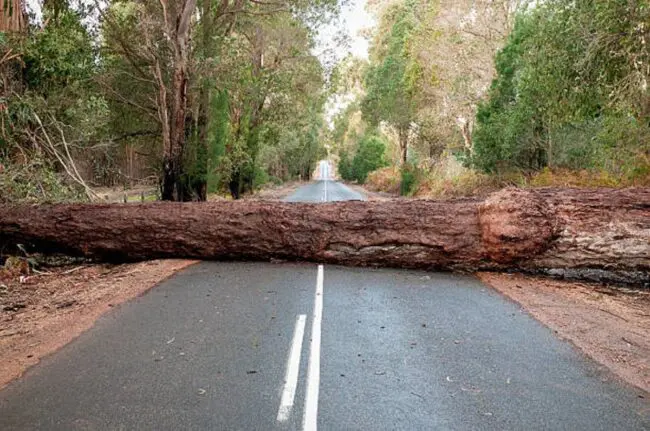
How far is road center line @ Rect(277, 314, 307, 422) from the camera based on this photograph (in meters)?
3.92

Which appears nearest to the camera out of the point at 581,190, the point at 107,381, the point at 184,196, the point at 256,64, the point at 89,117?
the point at 107,381

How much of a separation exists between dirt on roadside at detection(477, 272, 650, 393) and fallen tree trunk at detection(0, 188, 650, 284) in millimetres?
584

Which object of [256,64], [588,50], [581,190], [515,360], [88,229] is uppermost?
[256,64]

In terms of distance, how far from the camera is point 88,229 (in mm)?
9859

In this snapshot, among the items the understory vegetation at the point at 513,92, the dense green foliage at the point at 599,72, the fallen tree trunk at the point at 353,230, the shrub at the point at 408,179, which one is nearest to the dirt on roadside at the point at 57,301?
the fallen tree trunk at the point at 353,230

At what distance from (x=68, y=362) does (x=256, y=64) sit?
77.5 feet

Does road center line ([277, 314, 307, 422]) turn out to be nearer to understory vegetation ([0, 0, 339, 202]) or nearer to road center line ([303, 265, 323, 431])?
road center line ([303, 265, 323, 431])

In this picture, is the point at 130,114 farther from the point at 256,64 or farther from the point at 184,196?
the point at 256,64

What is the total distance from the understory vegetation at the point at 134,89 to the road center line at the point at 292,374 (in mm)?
7587

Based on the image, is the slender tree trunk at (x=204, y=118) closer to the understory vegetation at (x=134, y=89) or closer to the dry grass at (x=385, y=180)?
the understory vegetation at (x=134, y=89)

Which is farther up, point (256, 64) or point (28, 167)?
point (256, 64)

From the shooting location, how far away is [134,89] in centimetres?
1806

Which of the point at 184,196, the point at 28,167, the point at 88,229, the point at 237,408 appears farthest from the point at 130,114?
the point at 237,408

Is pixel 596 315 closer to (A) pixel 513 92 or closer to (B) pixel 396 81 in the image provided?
(A) pixel 513 92
